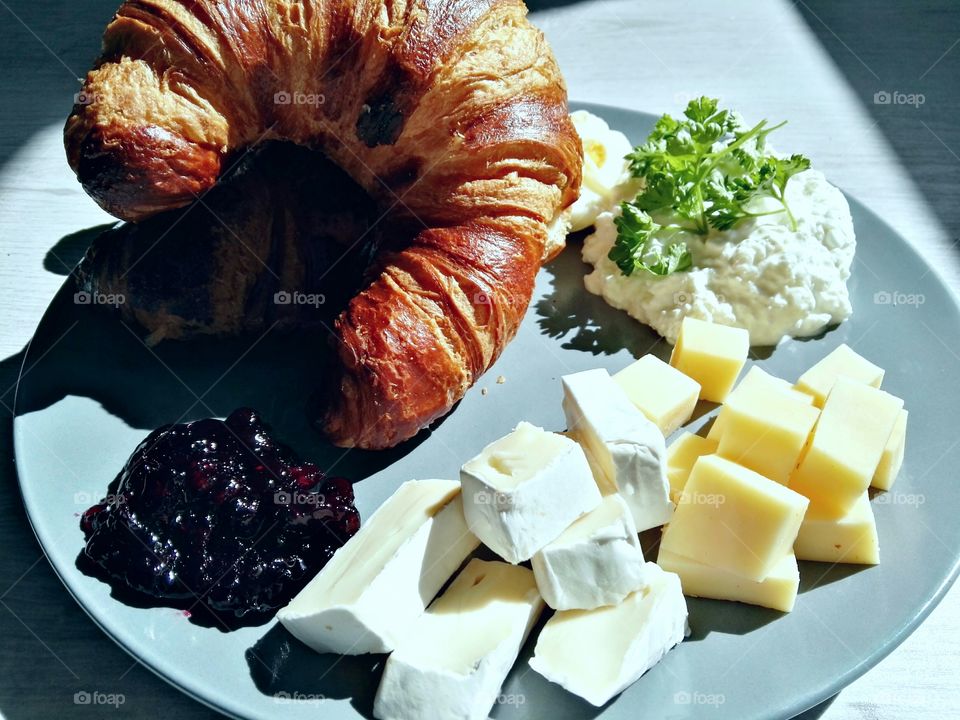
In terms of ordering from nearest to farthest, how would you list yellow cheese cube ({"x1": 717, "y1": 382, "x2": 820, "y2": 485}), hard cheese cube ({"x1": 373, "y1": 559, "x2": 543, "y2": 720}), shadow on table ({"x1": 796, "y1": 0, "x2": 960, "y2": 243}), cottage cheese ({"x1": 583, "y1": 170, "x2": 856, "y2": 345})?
hard cheese cube ({"x1": 373, "y1": 559, "x2": 543, "y2": 720}), yellow cheese cube ({"x1": 717, "y1": 382, "x2": 820, "y2": 485}), cottage cheese ({"x1": 583, "y1": 170, "x2": 856, "y2": 345}), shadow on table ({"x1": 796, "y1": 0, "x2": 960, "y2": 243})

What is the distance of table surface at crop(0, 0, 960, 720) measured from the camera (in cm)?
188

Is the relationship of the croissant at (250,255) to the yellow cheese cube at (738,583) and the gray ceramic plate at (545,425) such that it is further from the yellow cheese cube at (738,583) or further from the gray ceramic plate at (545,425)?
the yellow cheese cube at (738,583)

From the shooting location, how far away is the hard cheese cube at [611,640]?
5.32 ft

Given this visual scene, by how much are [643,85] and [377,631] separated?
263 cm

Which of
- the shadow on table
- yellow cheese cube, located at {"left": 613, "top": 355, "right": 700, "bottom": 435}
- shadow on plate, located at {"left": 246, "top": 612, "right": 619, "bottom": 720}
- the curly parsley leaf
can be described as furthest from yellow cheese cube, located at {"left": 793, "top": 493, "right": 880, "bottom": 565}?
the shadow on table

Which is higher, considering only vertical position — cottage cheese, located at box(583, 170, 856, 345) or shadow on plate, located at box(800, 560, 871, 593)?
cottage cheese, located at box(583, 170, 856, 345)

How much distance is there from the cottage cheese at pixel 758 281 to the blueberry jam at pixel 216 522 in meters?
0.93

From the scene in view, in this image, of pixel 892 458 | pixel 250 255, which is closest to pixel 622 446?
pixel 892 458

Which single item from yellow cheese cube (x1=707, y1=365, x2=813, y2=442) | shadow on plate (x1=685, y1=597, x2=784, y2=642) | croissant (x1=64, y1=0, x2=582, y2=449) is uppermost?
croissant (x1=64, y1=0, x2=582, y2=449)

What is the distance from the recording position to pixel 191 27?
6.90ft

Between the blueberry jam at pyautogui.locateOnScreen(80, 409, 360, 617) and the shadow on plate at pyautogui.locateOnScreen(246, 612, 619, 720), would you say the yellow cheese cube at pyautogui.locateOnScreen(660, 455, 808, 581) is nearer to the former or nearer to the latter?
the shadow on plate at pyautogui.locateOnScreen(246, 612, 619, 720)

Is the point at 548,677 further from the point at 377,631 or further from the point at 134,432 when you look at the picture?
the point at 134,432

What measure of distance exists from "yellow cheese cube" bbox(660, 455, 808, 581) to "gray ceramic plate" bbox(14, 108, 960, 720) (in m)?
0.11

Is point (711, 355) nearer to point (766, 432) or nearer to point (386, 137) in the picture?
point (766, 432)
